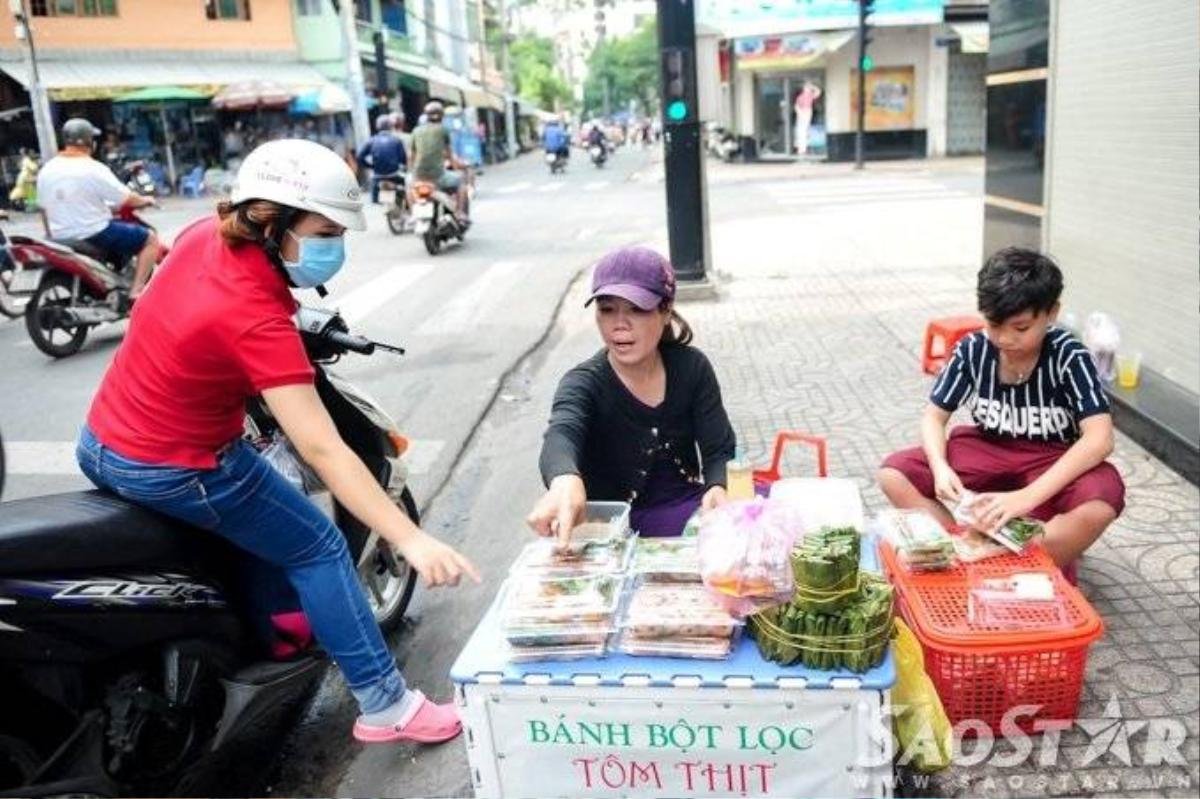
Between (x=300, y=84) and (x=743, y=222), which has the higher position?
(x=300, y=84)

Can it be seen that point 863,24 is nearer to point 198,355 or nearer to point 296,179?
point 296,179

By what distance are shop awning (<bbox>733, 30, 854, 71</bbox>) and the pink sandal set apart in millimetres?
26405

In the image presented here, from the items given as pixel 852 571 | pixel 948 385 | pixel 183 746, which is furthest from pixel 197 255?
pixel 948 385

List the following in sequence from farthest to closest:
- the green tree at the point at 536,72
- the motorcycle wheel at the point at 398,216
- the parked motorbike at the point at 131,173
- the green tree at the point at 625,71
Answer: the green tree at the point at 536,72, the green tree at the point at 625,71, the parked motorbike at the point at 131,173, the motorcycle wheel at the point at 398,216

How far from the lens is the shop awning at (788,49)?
2670 cm

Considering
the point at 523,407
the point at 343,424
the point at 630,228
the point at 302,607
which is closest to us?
the point at 302,607

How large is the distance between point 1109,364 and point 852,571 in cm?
367

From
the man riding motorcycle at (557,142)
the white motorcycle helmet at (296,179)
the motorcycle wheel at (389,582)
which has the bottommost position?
the motorcycle wheel at (389,582)

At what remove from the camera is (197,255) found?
242 cm

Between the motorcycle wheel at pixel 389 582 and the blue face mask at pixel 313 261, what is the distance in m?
1.18

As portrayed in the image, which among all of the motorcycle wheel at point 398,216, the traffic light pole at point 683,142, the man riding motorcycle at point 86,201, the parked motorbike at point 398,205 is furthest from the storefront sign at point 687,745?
the motorcycle wheel at point 398,216

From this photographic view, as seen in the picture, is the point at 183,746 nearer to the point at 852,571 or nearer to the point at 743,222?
the point at 852,571

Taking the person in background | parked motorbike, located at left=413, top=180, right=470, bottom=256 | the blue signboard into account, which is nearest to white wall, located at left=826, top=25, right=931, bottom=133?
the person in background

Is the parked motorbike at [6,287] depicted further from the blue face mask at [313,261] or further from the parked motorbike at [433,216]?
the blue face mask at [313,261]
